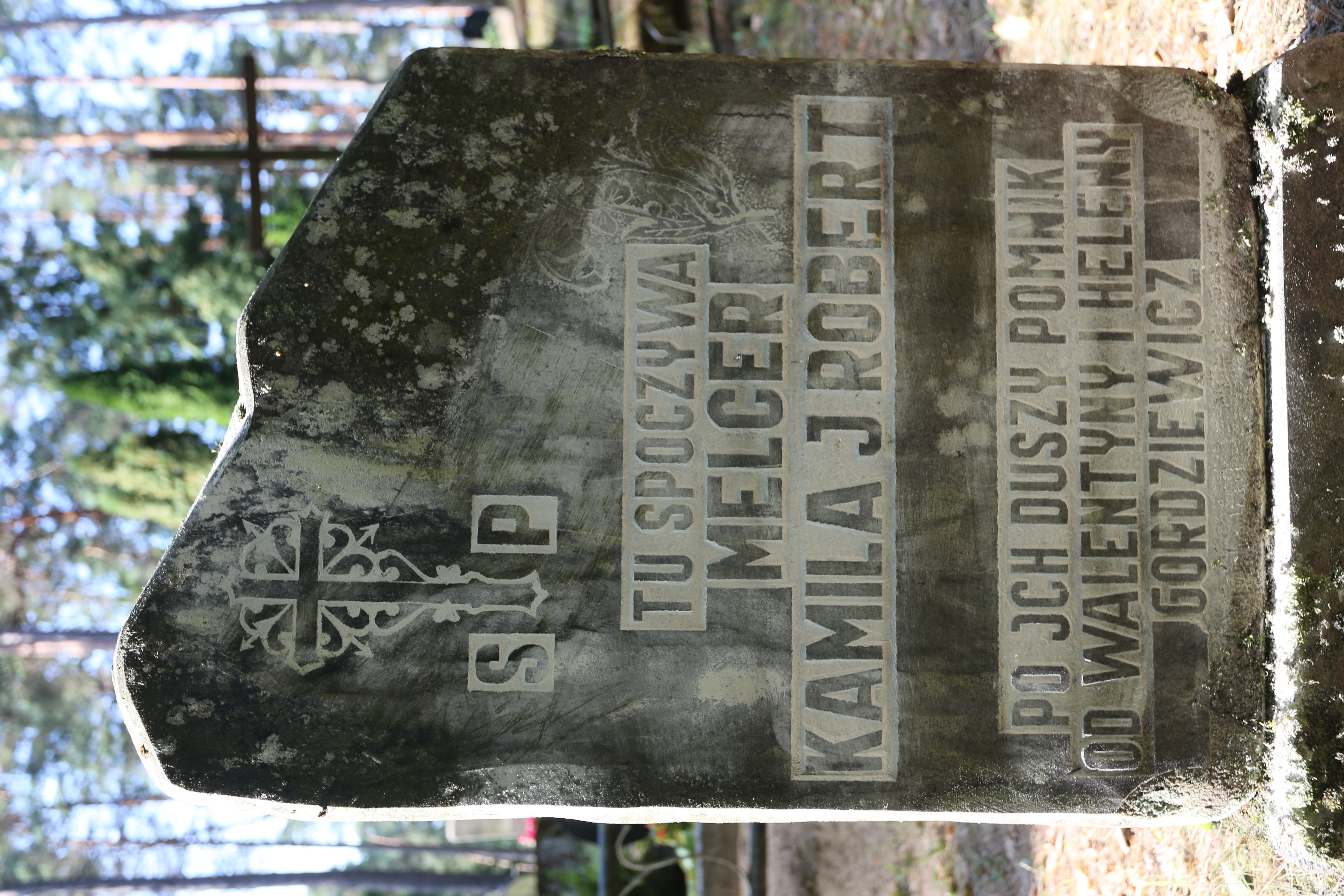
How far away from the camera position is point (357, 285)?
9.29ft

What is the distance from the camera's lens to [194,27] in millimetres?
17203

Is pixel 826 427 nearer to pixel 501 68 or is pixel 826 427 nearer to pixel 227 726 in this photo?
pixel 501 68

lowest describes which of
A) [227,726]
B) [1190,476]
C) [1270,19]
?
[227,726]

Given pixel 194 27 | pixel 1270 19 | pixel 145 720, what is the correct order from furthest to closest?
pixel 194 27 < pixel 1270 19 < pixel 145 720

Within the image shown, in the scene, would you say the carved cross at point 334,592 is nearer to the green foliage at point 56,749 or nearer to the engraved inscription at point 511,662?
the engraved inscription at point 511,662

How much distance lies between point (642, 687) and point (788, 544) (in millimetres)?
589

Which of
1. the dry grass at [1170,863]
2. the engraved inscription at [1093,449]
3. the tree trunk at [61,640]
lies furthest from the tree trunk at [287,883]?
the engraved inscription at [1093,449]

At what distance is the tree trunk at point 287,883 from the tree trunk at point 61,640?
300 cm

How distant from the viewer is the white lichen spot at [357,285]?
2826 millimetres

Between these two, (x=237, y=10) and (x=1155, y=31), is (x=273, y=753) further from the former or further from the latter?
(x=237, y=10)

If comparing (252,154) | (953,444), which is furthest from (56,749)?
(953,444)

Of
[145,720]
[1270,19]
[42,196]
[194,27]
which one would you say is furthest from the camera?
[42,196]

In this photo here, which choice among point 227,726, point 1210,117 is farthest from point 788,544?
point 1210,117

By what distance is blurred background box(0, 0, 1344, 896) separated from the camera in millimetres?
4473
